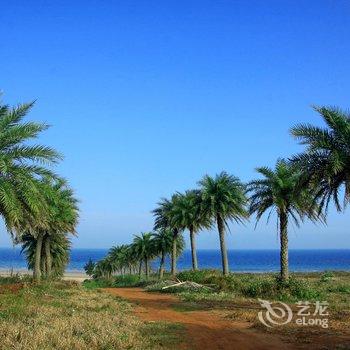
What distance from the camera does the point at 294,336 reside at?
15320 mm

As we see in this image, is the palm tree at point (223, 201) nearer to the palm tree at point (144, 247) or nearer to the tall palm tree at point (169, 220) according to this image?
the tall palm tree at point (169, 220)

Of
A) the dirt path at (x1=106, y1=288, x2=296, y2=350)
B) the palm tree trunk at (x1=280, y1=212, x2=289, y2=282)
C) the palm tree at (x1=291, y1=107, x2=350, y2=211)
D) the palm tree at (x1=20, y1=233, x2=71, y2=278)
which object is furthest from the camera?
the palm tree at (x1=20, y1=233, x2=71, y2=278)

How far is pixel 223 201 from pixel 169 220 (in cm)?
1517

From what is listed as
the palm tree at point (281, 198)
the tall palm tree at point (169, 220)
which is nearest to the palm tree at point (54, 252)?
the tall palm tree at point (169, 220)

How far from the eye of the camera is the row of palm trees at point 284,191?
21.2m

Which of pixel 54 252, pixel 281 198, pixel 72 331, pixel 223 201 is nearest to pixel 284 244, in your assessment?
pixel 281 198

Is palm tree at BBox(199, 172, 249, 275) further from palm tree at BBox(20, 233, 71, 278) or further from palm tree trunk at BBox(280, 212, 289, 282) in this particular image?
palm tree at BBox(20, 233, 71, 278)

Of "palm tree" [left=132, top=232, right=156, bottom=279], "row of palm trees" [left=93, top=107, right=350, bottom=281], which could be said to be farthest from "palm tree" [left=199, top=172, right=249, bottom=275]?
"palm tree" [left=132, top=232, right=156, bottom=279]

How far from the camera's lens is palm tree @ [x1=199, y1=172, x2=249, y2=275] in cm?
4500

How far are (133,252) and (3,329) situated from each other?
66782 mm

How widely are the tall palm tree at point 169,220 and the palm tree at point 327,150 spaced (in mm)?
33942

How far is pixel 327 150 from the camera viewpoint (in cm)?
2133

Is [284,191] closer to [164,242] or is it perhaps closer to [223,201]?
[223,201]

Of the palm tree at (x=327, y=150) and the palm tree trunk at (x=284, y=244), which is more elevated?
the palm tree at (x=327, y=150)
